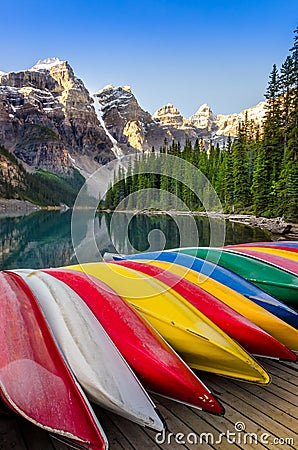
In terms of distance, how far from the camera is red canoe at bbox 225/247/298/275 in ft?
17.2

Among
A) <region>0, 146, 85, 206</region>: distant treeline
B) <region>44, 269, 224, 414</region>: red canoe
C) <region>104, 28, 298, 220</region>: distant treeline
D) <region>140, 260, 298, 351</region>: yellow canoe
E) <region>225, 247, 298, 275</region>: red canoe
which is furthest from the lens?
<region>0, 146, 85, 206</region>: distant treeline

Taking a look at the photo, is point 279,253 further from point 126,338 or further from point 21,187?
point 21,187

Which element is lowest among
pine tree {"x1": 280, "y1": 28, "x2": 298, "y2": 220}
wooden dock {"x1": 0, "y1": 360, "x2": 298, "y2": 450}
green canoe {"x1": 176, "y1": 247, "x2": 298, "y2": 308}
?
wooden dock {"x1": 0, "y1": 360, "x2": 298, "y2": 450}

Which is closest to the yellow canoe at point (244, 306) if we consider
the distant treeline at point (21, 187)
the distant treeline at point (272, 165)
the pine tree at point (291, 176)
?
the distant treeline at point (272, 165)

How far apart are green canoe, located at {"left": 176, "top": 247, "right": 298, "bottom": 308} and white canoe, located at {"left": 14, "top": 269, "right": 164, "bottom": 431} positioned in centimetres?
282

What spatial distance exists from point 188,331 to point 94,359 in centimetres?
98

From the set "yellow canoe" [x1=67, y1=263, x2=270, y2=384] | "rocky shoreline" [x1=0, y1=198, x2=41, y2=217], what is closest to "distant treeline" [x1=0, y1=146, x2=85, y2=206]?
"rocky shoreline" [x1=0, y1=198, x2=41, y2=217]

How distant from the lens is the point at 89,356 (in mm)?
2775

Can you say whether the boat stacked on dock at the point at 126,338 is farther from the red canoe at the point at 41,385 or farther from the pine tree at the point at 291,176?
the pine tree at the point at 291,176

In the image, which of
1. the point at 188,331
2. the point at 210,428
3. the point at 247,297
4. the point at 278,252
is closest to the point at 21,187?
the point at 278,252

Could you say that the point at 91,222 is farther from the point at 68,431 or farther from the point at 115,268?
the point at 68,431

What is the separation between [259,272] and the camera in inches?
206

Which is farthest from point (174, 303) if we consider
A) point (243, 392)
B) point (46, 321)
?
point (46, 321)

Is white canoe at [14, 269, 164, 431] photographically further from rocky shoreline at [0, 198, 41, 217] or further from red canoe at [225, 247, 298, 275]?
rocky shoreline at [0, 198, 41, 217]
